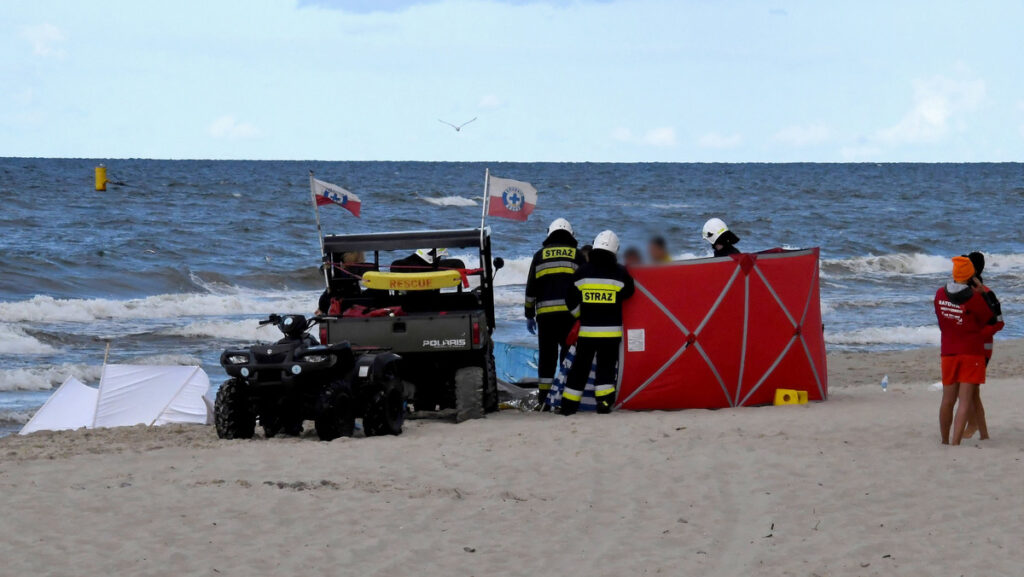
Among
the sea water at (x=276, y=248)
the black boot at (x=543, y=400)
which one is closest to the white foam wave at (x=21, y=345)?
the sea water at (x=276, y=248)

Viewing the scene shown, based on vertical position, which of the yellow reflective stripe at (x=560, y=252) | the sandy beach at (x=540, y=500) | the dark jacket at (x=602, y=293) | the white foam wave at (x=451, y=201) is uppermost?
the white foam wave at (x=451, y=201)

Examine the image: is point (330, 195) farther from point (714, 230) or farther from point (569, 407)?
point (714, 230)

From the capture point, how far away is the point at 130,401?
11477 millimetres

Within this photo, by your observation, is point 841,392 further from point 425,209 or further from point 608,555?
point 425,209

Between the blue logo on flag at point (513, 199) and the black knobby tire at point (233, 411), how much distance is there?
3201 mm

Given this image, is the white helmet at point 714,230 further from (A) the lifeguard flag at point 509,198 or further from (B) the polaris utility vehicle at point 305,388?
(B) the polaris utility vehicle at point 305,388

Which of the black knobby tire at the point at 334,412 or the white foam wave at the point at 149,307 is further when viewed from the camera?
the white foam wave at the point at 149,307

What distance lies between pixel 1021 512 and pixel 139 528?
4.74 meters

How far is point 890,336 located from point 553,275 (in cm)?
1003

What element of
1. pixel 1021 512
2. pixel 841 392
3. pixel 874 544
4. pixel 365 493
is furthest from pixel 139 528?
pixel 841 392

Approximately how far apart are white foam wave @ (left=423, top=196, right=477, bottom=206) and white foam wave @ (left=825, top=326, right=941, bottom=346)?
140 ft

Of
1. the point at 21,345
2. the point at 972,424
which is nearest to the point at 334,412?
the point at 972,424

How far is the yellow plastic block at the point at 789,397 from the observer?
1097 cm

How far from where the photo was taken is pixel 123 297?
83.1ft
